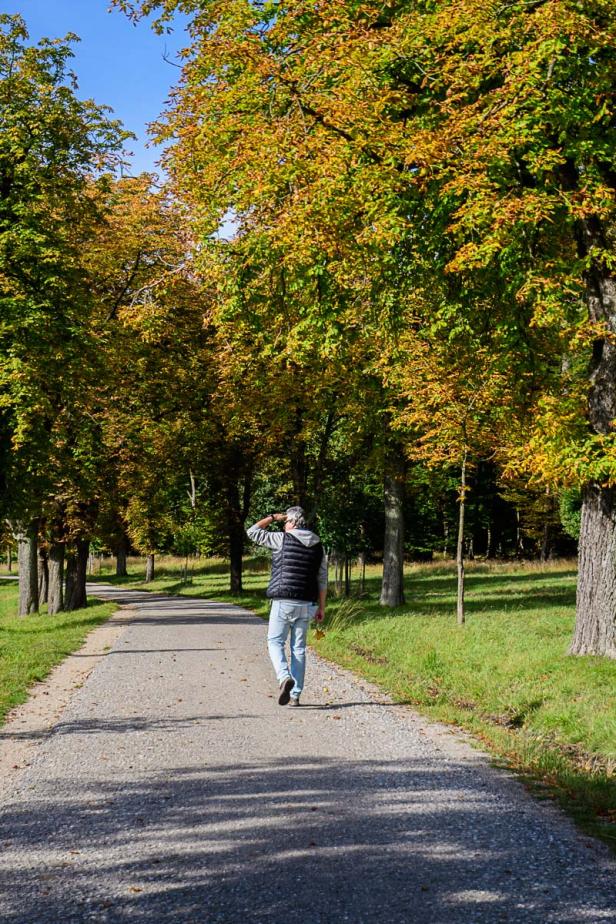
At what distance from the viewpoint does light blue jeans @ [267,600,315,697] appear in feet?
29.8

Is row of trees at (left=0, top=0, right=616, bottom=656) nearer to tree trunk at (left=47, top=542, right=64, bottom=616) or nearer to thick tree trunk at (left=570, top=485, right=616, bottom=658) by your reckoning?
thick tree trunk at (left=570, top=485, right=616, bottom=658)

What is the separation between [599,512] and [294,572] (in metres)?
4.85

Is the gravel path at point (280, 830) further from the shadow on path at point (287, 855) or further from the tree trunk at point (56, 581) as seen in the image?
the tree trunk at point (56, 581)

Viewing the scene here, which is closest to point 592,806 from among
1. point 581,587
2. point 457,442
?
point 581,587

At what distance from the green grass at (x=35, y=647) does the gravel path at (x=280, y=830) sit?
7.91 feet

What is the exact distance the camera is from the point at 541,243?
11688 mm

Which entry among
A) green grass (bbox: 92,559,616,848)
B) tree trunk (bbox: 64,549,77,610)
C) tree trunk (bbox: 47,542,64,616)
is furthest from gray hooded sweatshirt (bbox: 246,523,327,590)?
tree trunk (bbox: 64,549,77,610)

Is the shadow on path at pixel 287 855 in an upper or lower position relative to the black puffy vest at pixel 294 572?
lower

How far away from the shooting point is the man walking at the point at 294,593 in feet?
29.8

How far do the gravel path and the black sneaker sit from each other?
4.8 inches

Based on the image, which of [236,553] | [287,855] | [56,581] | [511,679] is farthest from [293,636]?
[236,553]

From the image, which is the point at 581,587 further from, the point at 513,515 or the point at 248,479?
the point at 513,515

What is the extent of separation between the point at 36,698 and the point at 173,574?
176 feet

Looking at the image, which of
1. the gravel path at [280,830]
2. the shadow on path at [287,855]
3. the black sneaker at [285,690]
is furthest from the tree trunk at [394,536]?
the shadow on path at [287,855]
